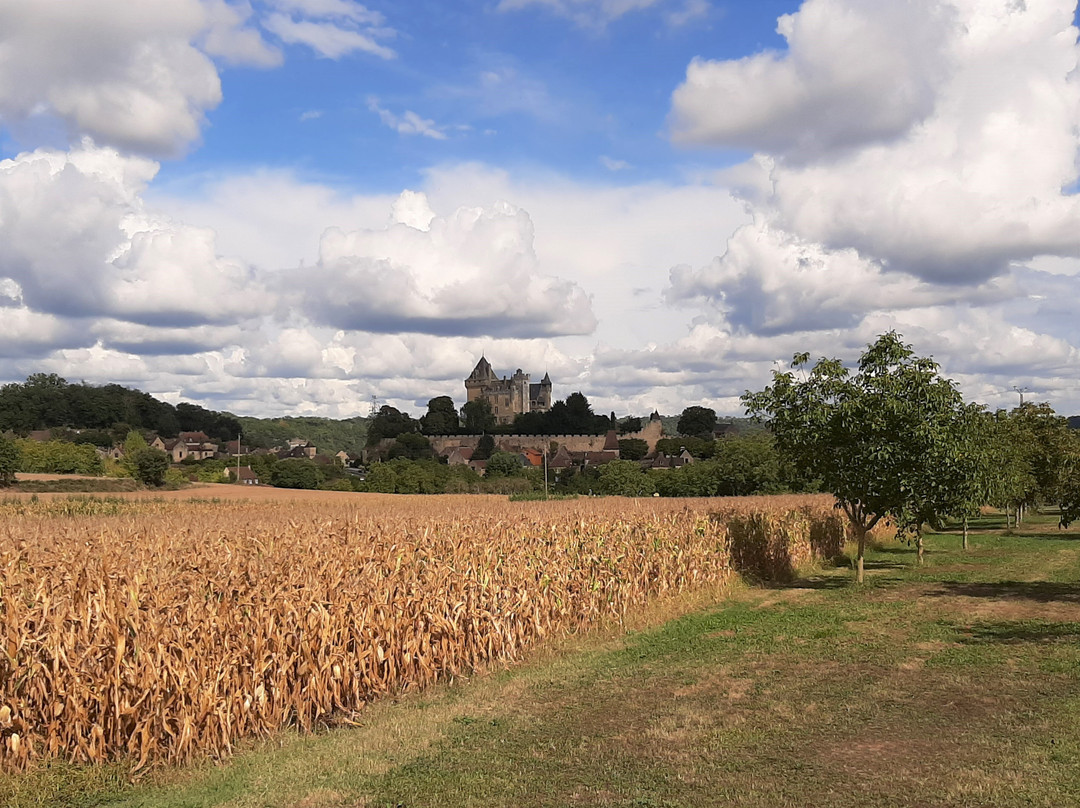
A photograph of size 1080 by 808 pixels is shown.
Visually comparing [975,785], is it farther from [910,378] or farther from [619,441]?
[619,441]

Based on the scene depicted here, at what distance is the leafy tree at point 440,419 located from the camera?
16812cm

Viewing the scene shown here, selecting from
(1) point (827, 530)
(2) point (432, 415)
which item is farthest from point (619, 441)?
(1) point (827, 530)

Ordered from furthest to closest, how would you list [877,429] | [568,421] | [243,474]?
[568,421]
[243,474]
[877,429]

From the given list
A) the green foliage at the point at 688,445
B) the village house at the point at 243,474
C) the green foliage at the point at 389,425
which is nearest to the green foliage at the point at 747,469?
the village house at the point at 243,474

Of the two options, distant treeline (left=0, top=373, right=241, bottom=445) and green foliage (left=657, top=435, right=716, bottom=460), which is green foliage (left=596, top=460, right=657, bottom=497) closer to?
green foliage (left=657, top=435, right=716, bottom=460)

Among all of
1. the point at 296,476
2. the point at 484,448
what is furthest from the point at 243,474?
the point at 484,448

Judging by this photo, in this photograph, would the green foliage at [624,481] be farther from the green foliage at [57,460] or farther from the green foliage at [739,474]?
the green foliage at [57,460]

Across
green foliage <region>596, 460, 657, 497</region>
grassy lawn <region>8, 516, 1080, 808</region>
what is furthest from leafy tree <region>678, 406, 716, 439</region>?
grassy lawn <region>8, 516, 1080, 808</region>

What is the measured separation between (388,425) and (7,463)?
103638 mm

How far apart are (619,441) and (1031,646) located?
458 feet

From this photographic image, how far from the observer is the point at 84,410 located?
144m

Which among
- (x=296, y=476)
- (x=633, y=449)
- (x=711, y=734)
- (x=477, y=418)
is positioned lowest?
(x=296, y=476)

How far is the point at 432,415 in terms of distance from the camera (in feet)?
Result: 556

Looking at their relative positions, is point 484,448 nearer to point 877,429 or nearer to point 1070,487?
point 1070,487
